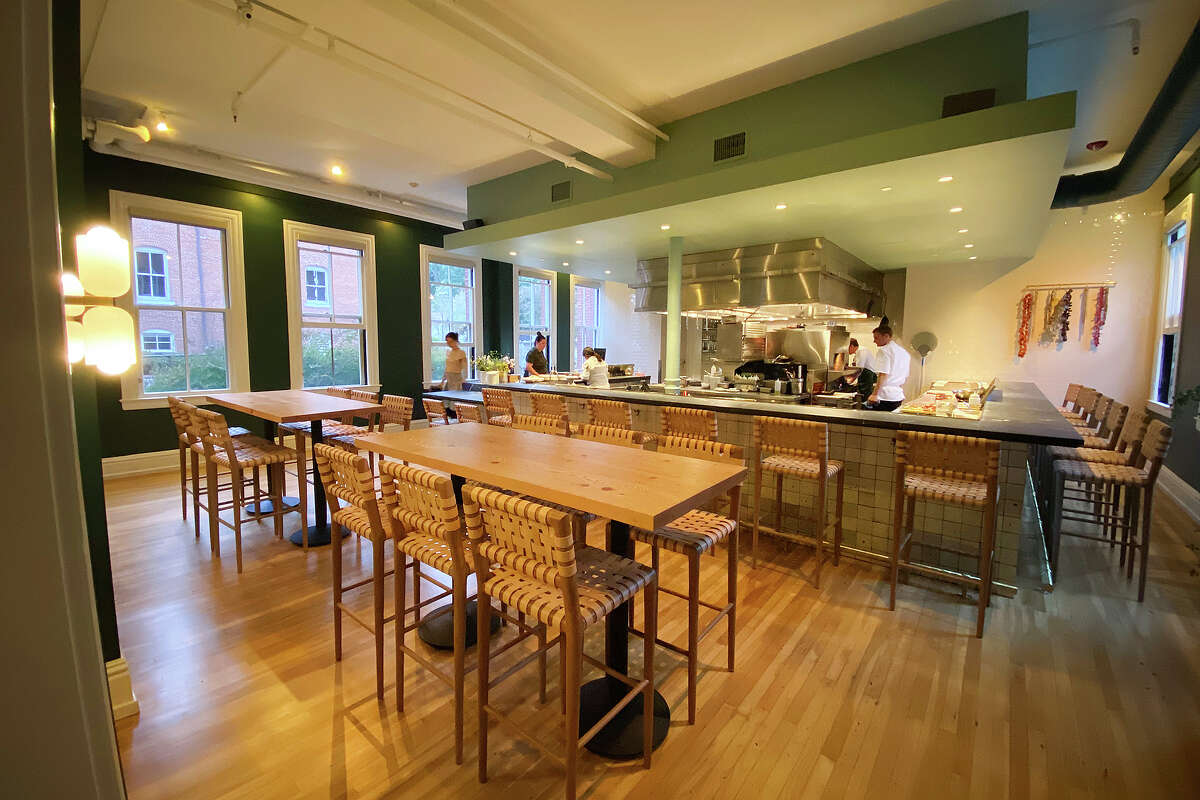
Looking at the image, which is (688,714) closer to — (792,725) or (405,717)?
Result: (792,725)

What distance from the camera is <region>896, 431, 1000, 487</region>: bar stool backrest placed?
89.7 inches

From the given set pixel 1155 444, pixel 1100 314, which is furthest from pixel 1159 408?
pixel 1155 444

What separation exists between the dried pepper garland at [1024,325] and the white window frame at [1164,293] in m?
1.10

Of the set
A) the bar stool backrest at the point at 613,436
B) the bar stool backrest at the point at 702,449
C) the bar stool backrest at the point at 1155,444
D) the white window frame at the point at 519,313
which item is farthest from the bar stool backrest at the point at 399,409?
the bar stool backrest at the point at 1155,444

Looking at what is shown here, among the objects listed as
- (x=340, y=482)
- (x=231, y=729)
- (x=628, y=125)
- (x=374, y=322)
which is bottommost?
(x=231, y=729)

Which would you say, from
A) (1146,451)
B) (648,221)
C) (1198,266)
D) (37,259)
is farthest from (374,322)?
(1198,266)

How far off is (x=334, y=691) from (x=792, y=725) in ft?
5.96

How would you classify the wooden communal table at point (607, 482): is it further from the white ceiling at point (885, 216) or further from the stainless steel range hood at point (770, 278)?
the stainless steel range hood at point (770, 278)

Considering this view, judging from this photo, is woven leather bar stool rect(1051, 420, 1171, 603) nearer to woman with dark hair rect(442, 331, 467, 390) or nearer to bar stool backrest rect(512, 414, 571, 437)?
bar stool backrest rect(512, 414, 571, 437)

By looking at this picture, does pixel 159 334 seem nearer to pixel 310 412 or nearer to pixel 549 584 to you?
pixel 310 412

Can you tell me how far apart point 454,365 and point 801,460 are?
500cm

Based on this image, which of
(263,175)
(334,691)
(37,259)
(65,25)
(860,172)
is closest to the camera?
(37,259)

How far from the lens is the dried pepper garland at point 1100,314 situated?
19.2 ft

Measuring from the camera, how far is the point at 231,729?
1808 millimetres
